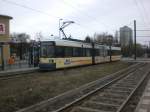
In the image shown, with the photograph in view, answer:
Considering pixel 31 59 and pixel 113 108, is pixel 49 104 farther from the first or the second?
pixel 31 59

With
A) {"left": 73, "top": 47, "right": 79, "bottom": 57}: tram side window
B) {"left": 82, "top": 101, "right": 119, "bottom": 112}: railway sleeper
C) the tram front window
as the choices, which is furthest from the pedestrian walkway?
{"left": 73, "top": 47, "right": 79, "bottom": 57}: tram side window

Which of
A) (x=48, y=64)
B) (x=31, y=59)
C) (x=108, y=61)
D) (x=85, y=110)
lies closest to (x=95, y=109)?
(x=85, y=110)

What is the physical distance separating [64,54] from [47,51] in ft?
6.89

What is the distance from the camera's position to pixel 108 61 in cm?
4706

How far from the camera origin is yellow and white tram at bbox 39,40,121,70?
83.1ft

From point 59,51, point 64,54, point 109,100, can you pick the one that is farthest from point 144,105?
point 64,54

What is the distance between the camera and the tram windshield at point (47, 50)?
2536cm

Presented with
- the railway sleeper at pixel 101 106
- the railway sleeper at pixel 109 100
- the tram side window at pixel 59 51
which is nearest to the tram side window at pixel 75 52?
the tram side window at pixel 59 51

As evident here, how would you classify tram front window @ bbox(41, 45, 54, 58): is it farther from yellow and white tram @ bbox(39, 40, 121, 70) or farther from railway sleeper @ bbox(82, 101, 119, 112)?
railway sleeper @ bbox(82, 101, 119, 112)

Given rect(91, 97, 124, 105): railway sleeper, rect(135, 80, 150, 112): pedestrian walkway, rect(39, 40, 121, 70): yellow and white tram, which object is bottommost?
rect(91, 97, 124, 105): railway sleeper

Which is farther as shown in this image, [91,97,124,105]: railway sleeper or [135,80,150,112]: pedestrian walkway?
[91,97,124,105]: railway sleeper

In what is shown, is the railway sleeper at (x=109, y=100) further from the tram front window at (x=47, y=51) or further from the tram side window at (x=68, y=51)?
the tram side window at (x=68, y=51)

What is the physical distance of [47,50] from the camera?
2556 centimetres

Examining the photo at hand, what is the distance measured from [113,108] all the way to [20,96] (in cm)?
399
